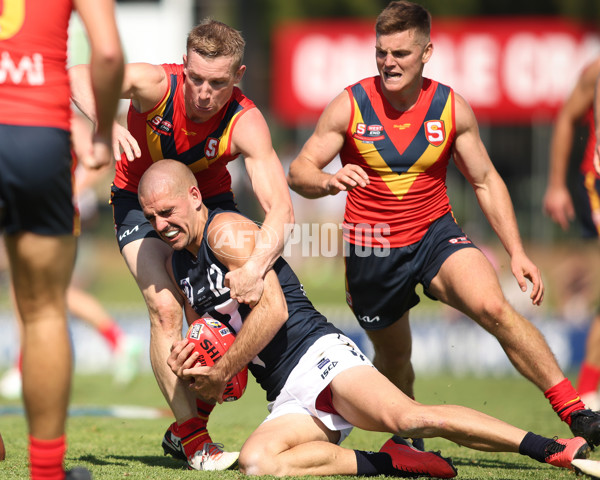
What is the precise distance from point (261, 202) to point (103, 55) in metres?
1.87

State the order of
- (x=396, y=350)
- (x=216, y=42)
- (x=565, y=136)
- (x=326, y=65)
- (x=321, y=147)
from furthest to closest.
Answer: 1. (x=326, y=65)
2. (x=565, y=136)
3. (x=396, y=350)
4. (x=321, y=147)
5. (x=216, y=42)

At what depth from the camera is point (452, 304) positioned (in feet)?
17.0

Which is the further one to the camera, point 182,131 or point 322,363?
point 182,131

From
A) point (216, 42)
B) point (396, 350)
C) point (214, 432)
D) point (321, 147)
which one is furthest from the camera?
point (214, 432)

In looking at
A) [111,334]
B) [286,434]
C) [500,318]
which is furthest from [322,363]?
[111,334]

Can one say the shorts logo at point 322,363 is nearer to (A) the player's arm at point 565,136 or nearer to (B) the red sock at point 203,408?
(B) the red sock at point 203,408

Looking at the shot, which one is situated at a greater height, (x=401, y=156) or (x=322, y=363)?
(x=401, y=156)

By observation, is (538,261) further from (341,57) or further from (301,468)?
(301,468)

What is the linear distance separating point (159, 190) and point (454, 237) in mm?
1831

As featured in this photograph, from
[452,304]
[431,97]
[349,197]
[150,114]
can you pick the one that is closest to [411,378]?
[452,304]

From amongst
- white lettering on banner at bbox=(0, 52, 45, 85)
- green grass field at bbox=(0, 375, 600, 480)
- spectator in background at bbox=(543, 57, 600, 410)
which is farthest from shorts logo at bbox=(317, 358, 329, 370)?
spectator in background at bbox=(543, 57, 600, 410)

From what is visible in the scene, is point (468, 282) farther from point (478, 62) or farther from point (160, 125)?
point (478, 62)

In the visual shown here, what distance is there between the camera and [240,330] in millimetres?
4629

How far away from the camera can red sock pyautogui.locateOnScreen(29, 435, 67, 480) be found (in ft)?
11.0
